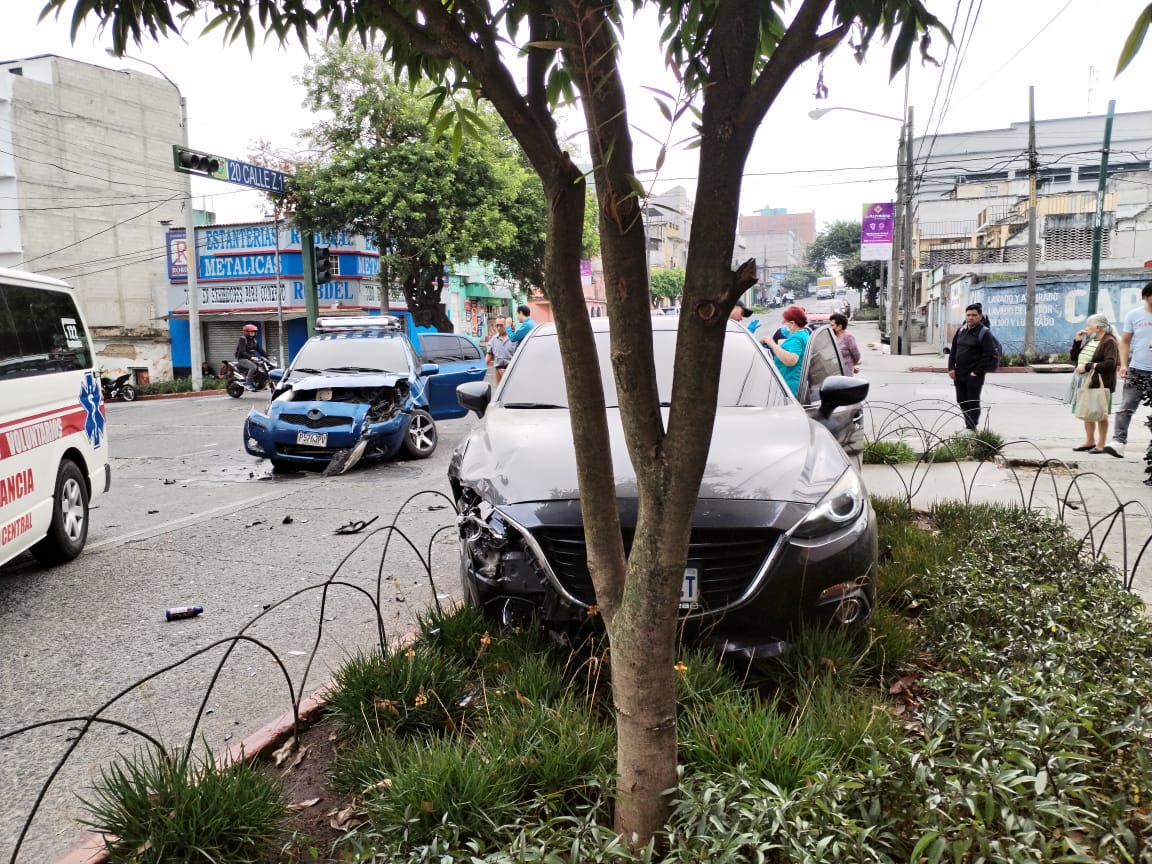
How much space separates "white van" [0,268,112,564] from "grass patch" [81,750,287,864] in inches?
125

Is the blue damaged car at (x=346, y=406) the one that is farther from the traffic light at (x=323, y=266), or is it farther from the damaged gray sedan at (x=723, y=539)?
the traffic light at (x=323, y=266)

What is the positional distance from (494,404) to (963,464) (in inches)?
245

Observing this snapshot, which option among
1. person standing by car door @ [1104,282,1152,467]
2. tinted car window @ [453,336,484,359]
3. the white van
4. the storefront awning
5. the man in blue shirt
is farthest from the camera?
the storefront awning

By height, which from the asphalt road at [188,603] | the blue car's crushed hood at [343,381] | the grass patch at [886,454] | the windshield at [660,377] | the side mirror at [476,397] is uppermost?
the windshield at [660,377]

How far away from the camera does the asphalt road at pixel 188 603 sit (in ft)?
11.4

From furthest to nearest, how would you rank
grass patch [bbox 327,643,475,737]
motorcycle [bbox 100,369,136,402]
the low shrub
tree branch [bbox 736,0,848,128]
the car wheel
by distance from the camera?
the low shrub
motorcycle [bbox 100,369,136,402]
the car wheel
grass patch [bbox 327,643,475,737]
tree branch [bbox 736,0,848,128]

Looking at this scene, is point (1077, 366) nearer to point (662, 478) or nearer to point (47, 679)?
point (662, 478)

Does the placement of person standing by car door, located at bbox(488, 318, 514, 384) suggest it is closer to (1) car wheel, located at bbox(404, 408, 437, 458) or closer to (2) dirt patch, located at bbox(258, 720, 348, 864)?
(1) car wheel, located at bbox(404, 408, 437, 458)

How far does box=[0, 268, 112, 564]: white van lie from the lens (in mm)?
5133

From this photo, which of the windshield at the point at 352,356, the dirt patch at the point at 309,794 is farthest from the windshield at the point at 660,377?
the windshield at the point at 352,356

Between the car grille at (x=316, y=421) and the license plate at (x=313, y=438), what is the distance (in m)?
0.12

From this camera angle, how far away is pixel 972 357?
1055cm

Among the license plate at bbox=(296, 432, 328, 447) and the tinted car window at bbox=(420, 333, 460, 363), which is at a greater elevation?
the tinted car window at bbox=(420, 333, 460, 363)

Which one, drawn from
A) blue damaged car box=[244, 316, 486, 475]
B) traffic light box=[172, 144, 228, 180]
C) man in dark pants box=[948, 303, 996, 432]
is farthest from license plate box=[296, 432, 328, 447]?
traffic light box=[172, 144, 228, 180]
